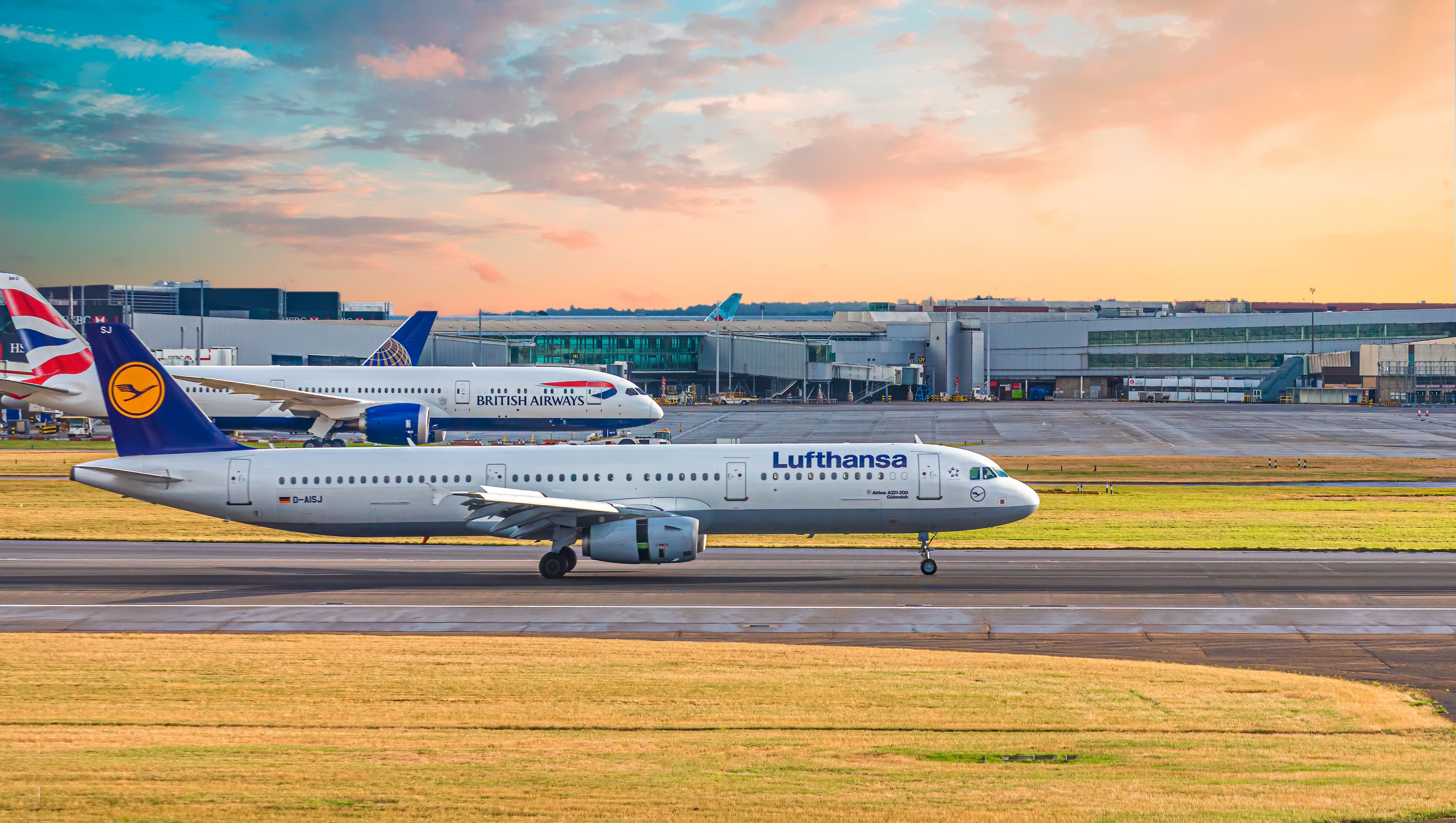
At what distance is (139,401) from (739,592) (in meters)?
21.3

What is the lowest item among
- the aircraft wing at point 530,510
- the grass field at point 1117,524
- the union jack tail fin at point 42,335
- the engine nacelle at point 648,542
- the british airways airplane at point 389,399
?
the grass field at point 1117,524

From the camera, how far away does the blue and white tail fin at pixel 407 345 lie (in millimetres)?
99250

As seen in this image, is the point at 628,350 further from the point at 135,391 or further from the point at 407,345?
the point at 135,391

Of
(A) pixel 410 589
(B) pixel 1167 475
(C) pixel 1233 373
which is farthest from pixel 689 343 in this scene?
(A) pixel 410 589

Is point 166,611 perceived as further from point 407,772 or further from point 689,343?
point 689,343

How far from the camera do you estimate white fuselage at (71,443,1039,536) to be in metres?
38.0

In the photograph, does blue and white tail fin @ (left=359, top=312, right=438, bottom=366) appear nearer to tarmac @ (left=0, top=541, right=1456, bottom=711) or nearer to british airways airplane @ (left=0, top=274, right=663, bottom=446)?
british airways airplane @ (left=0, top=274, right=663, bottom=446)

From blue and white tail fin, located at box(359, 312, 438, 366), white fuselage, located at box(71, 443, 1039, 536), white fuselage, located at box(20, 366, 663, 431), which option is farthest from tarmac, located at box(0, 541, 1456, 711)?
blue and white tail fin, located at box(359, 312, 438, 366)

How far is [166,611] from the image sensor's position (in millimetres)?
32281

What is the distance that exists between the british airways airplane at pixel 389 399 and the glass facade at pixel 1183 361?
138287 millimetres

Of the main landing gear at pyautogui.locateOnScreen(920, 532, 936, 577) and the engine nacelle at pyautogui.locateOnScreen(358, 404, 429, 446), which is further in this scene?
the engine nacelle at pyautogui.locateOnScreen(358, 404, 429, 446)

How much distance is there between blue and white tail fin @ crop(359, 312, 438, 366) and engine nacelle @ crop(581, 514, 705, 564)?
2641 inches

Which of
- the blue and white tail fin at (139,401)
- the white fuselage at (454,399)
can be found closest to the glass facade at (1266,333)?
the white fuselage at (454,399)

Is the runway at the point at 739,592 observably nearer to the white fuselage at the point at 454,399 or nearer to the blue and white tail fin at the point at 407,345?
the white fuselage at the point at 454,399
